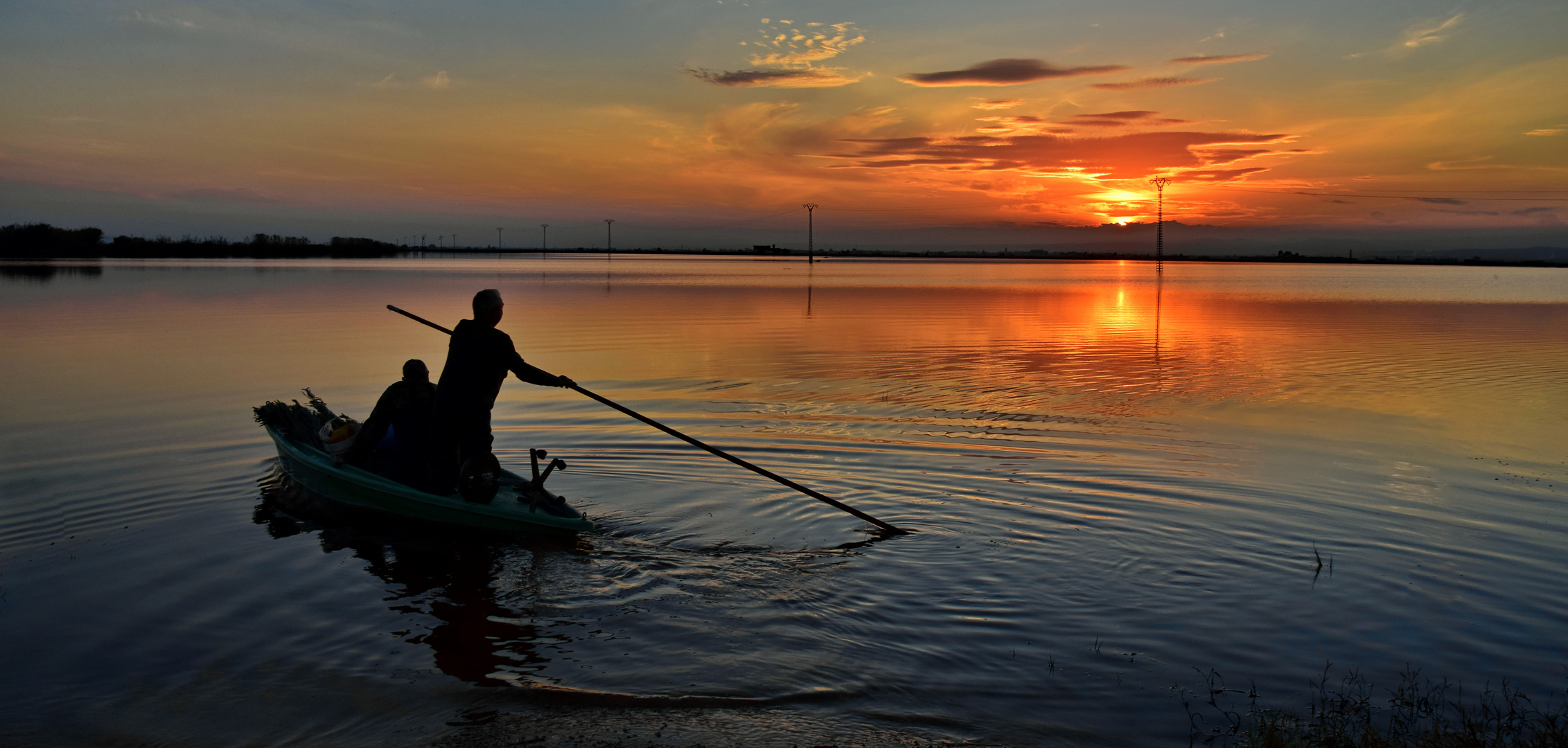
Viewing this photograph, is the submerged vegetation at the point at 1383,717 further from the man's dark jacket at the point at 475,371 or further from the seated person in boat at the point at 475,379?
the man's dark jacket at the point at 475,371

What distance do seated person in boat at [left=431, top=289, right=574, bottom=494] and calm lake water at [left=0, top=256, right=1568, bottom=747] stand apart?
98cm

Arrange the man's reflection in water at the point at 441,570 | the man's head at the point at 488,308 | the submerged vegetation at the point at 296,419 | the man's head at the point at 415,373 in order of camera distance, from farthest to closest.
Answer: the submerged vegetation at the point at 296,419, the man's head at the point at 415,373, the man's head at the point at 488,308, the man's reflection in water at the point at 441,570

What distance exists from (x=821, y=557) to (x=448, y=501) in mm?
3790

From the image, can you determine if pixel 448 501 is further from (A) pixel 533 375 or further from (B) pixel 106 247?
(B) pixel 106 247

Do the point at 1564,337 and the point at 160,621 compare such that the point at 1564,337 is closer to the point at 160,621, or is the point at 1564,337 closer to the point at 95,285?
the point at 160,621

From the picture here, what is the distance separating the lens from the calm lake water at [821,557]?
6.21 metres

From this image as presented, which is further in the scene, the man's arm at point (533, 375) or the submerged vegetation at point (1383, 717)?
the man's arm at point (533, 375)

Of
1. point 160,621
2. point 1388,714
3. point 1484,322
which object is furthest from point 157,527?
point 1484,322

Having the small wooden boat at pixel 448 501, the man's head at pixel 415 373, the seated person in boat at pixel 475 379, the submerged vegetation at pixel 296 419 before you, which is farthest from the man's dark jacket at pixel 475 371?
the submerged vegetation at pixel 296 419

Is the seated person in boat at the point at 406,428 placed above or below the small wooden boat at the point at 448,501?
above

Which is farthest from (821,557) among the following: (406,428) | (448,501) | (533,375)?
(406,428)

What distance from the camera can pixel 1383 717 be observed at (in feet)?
19.2

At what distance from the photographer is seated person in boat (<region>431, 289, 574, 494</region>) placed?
930 centimetres

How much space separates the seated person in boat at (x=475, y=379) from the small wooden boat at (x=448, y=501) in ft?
1.44
